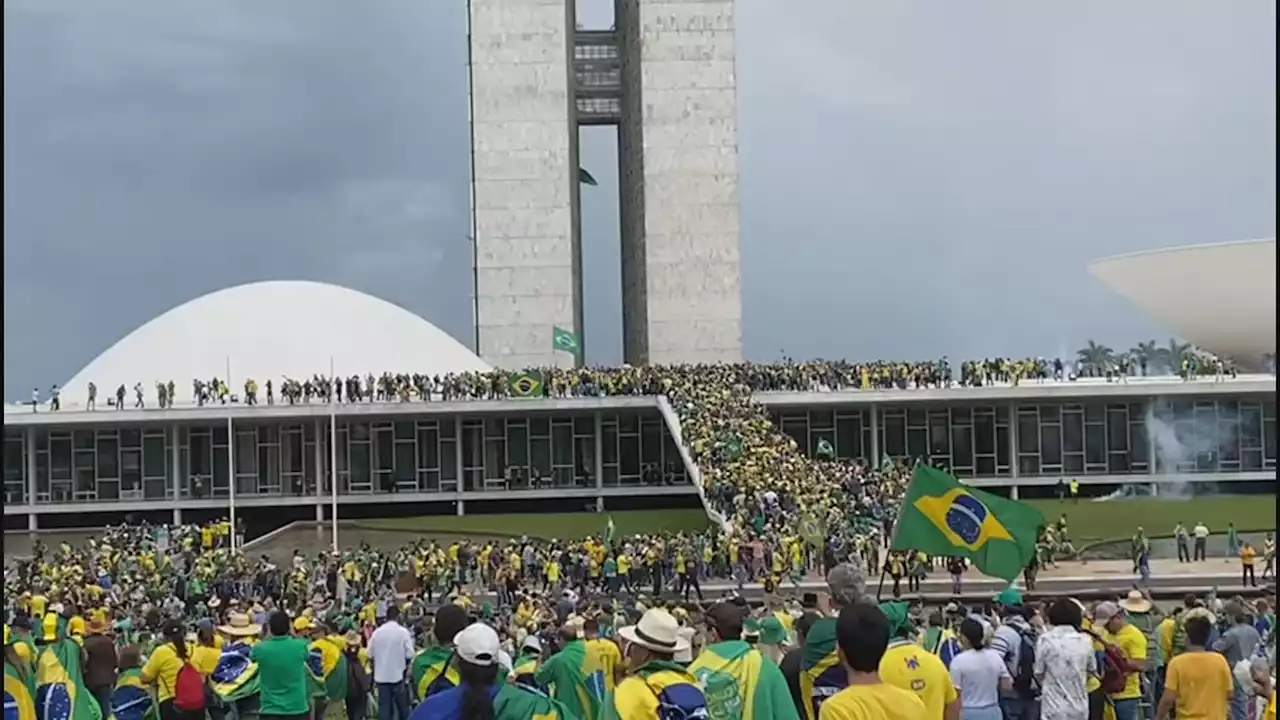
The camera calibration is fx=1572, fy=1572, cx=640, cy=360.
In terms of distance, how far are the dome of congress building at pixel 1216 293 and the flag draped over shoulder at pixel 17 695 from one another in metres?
49.6

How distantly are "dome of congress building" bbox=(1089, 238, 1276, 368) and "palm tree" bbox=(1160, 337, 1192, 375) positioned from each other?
1.11m

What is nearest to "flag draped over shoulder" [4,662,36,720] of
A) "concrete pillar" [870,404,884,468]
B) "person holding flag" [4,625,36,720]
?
"person holding flag" [4,625,36,720]

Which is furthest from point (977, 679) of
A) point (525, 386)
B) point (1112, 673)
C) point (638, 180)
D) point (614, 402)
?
point (638, 180)

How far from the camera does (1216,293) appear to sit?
5306 centimetres

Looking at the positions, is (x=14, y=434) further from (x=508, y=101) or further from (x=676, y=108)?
(x=676, y=108)

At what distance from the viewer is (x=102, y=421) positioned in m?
41.7

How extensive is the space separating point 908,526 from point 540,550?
12962mm

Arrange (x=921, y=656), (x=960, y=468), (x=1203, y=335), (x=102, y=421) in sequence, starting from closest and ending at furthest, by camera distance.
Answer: (x=921, y=656) < (x=102, y=421) < (x=960, y=468) < (x=1203, y=335)

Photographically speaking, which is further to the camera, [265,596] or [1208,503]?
[1208,503]

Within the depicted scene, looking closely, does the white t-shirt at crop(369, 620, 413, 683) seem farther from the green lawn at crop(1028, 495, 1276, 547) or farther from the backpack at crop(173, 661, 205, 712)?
the green lawn at crop(1028, 495, 1276, 547)

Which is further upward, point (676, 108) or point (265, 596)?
point (676, 108)

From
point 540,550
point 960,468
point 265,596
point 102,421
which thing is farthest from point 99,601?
point 960,468

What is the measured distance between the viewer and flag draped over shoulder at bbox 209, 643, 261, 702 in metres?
8.67

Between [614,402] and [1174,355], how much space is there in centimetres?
2462
